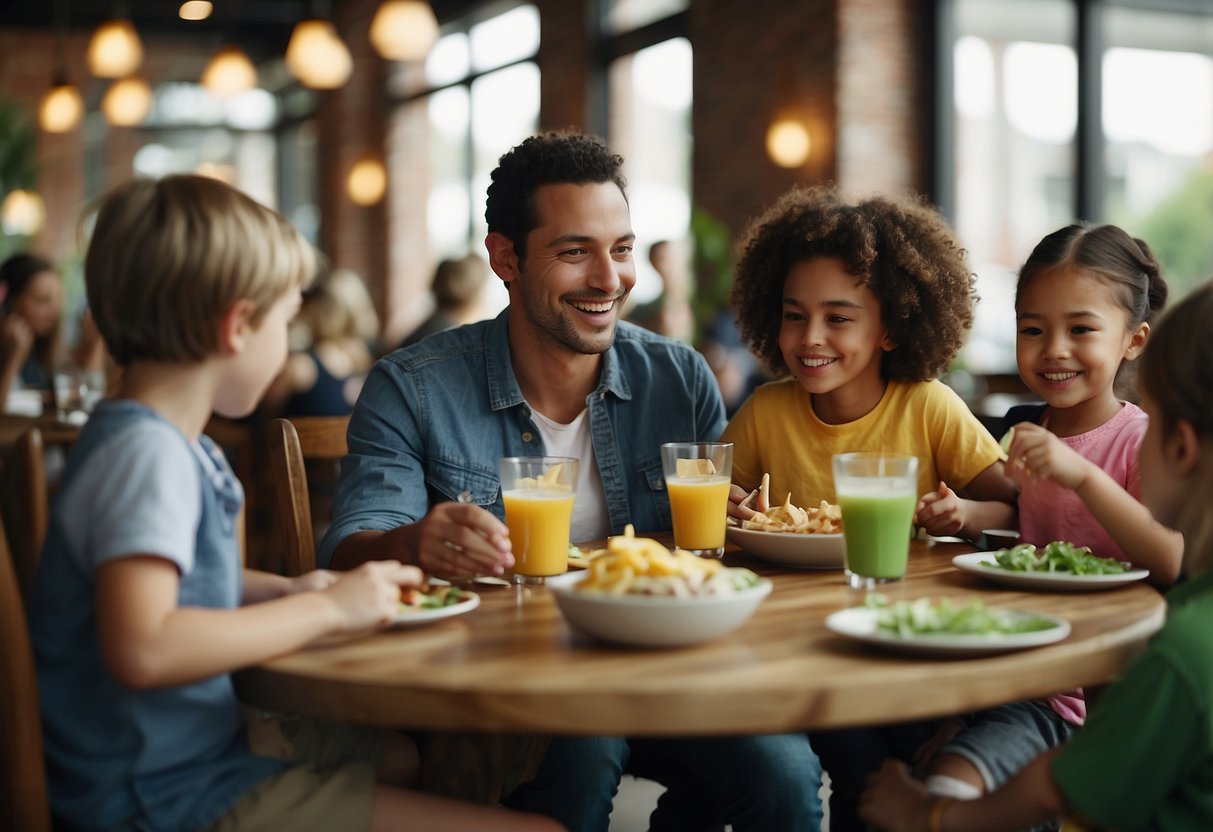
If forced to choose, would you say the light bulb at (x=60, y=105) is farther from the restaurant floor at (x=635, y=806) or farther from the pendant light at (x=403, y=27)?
the restaurant floor at (x=635, y=806)

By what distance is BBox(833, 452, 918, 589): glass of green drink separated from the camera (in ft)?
4.98

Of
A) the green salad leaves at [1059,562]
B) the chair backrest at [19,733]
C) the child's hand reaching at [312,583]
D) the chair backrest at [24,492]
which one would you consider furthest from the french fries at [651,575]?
the chair backrest at [24,492]

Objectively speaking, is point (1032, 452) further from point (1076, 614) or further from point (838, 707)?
point (838, 707)

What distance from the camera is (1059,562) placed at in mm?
1585

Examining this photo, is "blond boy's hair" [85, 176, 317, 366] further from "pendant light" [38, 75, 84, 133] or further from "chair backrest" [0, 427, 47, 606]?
"pendant light" [38, 75, 84, 133]

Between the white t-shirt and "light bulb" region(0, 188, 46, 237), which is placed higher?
"light bulb" region(0, 188, 46, 237)

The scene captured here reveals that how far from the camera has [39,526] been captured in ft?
7.39

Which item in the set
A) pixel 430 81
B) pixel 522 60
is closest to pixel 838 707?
pixel 522 60

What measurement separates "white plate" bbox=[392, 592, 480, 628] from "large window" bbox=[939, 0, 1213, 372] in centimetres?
479

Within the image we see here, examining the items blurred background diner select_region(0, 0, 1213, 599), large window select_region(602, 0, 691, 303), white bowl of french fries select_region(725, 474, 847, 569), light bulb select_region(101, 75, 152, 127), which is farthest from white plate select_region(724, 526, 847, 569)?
large window select_region(602, 0, 691, 303)

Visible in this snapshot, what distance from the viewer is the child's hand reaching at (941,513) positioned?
1808mm

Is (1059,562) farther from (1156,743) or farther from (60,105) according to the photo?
(60,105)

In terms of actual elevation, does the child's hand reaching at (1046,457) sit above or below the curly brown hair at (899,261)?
below

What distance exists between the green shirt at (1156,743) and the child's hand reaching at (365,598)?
0.69 meters
